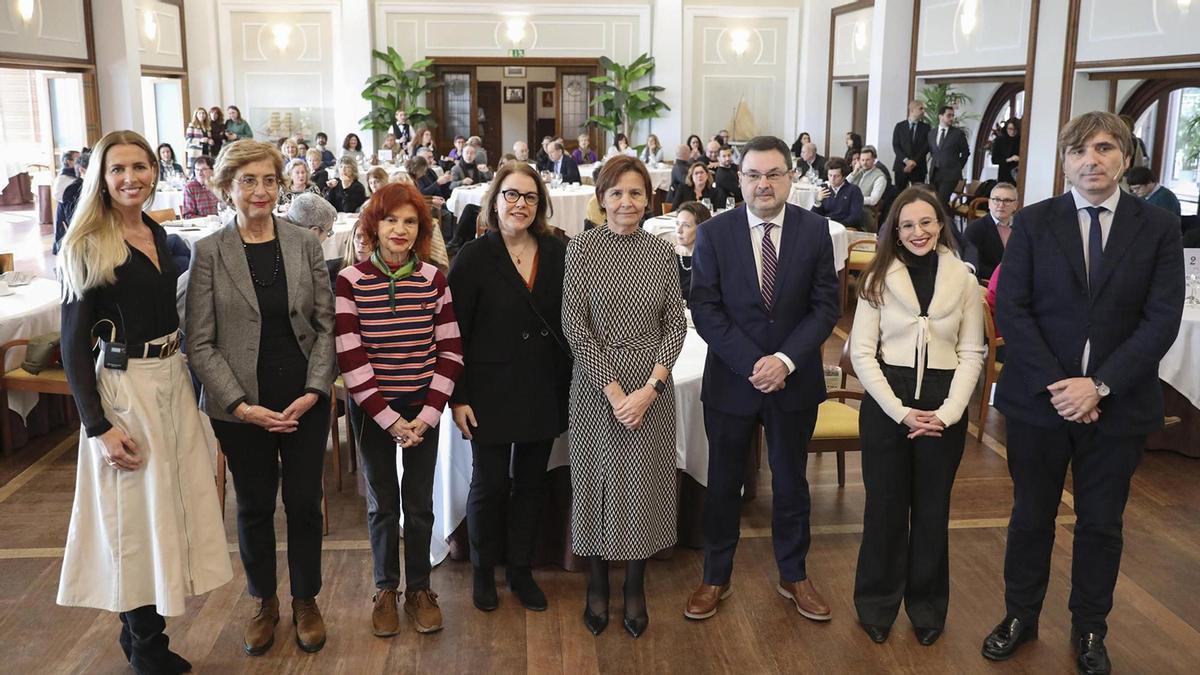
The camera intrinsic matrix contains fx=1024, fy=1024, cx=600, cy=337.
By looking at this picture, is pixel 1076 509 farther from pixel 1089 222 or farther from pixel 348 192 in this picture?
pixel 348 192

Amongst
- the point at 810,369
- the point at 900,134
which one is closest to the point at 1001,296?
the point at 810,369

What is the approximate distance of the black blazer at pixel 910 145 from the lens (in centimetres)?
1320

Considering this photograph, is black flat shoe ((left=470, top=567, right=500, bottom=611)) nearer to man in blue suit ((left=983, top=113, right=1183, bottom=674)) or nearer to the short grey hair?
man in blue suit ((left=983, top=113, right=1183, bottom=674))

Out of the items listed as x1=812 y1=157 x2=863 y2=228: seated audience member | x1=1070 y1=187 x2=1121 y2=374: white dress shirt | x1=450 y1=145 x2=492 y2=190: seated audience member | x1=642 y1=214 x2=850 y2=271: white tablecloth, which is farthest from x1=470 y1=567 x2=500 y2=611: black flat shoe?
x1=450 y1=145 x2=492 y2=190: seated audience member

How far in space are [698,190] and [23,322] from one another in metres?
6.44

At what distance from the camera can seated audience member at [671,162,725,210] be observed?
33.5ft

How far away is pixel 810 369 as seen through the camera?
11.5 feet

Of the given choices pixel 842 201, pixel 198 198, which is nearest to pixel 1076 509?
pixel 842 201

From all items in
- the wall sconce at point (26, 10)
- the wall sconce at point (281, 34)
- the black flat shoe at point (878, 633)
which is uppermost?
the wall sconce at point (281, 34)

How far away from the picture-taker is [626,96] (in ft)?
59.3

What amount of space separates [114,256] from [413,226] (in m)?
0.88

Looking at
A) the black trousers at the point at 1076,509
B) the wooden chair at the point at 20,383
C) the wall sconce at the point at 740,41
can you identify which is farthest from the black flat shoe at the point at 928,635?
the wall sconce at the point at 740,41

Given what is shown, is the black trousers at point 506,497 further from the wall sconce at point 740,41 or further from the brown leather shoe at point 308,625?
the wall sconce at point 740,41

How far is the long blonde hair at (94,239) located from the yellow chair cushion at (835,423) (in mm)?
2760
